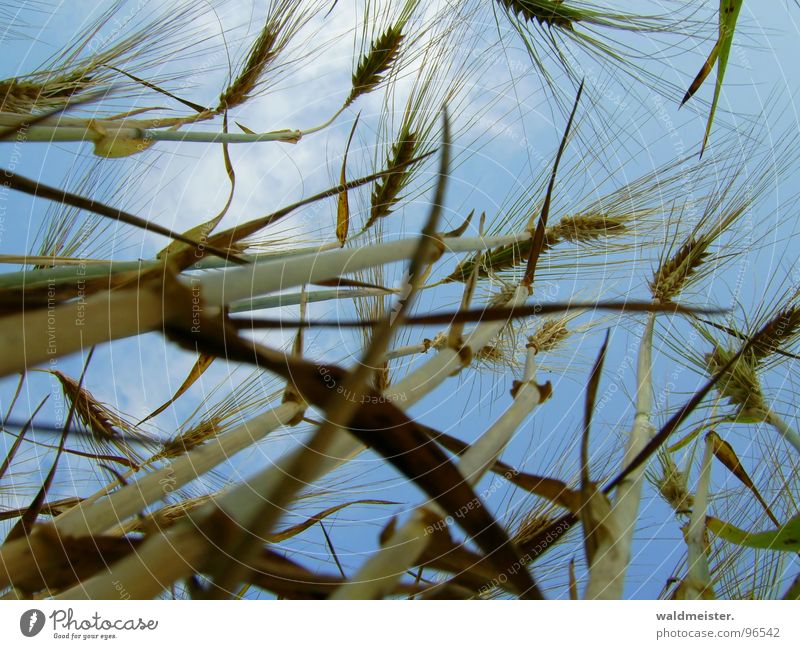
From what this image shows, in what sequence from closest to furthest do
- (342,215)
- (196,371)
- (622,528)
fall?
(622,528) < (196,371) < (342,215)

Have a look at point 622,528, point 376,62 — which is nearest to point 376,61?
point 376,62

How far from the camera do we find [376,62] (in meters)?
0.66

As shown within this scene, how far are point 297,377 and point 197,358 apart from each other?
0.47 ft

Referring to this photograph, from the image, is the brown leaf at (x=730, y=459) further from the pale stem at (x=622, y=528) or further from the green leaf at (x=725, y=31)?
the green leaf at (x=725, y=31)

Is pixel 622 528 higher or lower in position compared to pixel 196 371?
lower

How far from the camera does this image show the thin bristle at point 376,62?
0.66m

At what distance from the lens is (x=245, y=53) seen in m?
0.63

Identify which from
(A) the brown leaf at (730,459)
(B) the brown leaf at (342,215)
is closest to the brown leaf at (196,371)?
(B) the brown leaf at (342,215)

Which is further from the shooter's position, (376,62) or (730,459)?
(376,62)

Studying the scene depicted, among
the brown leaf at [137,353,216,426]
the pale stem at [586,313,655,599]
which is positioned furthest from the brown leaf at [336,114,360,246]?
the pale stem at [586,313,655,599]

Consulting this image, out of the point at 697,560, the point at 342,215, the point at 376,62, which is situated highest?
the point at 376,62

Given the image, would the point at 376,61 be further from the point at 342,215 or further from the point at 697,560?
the point at 697,560
